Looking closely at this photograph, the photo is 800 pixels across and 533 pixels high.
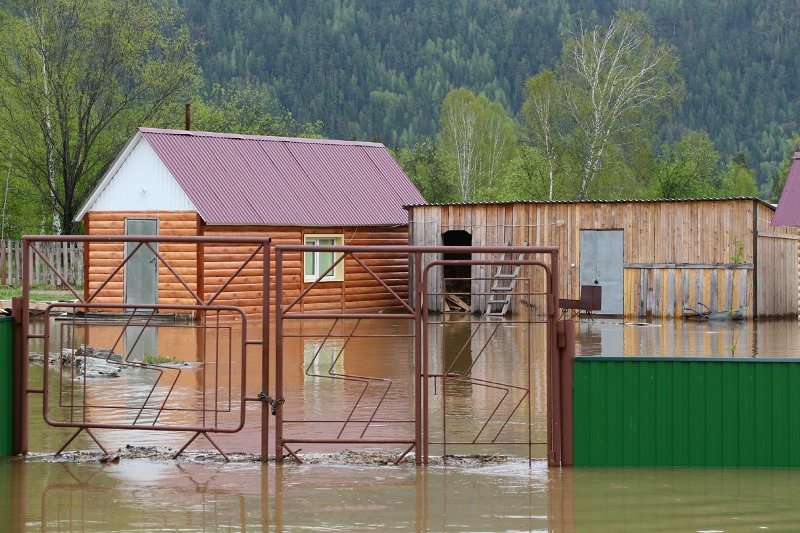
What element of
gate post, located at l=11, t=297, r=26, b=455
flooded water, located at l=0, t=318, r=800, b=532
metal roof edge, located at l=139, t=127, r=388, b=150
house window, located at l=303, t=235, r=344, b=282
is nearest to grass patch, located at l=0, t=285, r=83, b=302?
metal roof edge, located at l=139, t=127, r=388, b=150

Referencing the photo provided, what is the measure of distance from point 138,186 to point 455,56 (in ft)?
314

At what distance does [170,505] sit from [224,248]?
2054cm

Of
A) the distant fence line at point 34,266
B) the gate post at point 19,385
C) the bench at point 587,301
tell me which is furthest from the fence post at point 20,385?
the distant fence line at point 34,266

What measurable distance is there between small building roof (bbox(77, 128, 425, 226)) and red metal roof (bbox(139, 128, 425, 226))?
0.03 m

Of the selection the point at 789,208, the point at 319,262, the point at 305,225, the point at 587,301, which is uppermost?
the point at 789,208

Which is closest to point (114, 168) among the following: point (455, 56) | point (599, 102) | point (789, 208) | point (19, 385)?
point (789, 208)

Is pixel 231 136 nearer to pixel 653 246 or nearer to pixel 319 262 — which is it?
pixel 319 262

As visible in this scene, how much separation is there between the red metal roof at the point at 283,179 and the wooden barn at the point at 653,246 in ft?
8.13

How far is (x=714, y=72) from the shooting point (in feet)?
427

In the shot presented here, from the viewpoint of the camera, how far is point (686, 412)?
34.5ft

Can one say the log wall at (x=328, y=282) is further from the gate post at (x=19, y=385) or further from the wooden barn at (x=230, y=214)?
the gate post at (x=19, y=385)

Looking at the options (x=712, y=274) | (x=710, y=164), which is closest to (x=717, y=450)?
(x=712, y=274)

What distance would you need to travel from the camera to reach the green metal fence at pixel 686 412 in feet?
34.2

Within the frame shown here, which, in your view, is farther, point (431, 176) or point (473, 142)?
point (473, 142)
